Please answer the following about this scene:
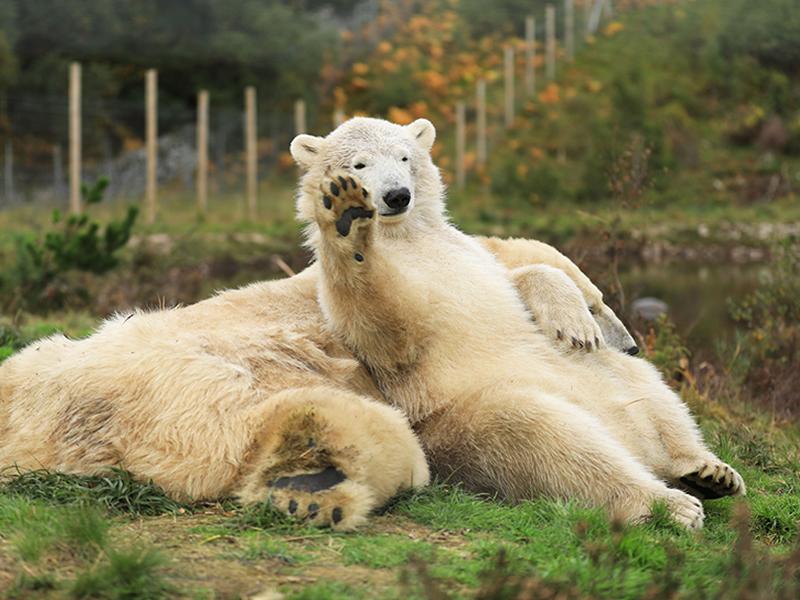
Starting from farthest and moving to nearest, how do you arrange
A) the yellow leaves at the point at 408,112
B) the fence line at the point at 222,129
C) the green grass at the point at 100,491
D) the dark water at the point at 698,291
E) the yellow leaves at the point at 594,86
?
Answer: the yellow leaves at the point at 594,86, the yellow leaves at the point at 408,112, the fence line at the point at 222,129, the dark water at the point at 698,291, the green grass at the point at 100,491

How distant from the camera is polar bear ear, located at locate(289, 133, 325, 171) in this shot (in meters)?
5.30

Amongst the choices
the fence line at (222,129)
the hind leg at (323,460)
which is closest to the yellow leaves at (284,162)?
the fence line at (222,129)

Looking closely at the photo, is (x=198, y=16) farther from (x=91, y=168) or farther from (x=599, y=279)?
(x=599, y=279)

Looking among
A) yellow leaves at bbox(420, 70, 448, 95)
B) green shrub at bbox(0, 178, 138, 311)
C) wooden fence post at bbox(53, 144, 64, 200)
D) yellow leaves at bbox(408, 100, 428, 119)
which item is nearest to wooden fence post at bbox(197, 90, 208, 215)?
wooden fence post at bbox(53, 144, 64, 200)

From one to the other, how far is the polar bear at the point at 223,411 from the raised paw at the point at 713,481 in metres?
0.75

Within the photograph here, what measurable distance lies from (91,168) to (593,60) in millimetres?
17524

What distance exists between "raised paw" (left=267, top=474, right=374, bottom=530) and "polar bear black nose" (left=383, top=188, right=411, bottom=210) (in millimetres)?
1535

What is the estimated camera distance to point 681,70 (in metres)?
34.5

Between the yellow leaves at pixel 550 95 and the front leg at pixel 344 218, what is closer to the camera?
the front leg at pixel 344 218

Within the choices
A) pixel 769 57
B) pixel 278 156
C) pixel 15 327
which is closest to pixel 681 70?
pixel 769 57

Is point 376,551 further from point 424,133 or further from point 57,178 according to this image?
point 57,178

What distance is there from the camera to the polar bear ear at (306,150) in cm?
530

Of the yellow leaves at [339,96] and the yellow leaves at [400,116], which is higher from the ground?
the yellow leaves at [339,96]

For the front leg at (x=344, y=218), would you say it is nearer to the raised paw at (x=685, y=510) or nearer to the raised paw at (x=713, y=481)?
the raised paw at (x=685, y=510)
